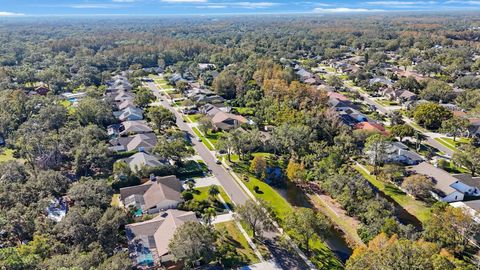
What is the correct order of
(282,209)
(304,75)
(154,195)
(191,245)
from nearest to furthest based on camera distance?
(191,245), (154,195), (282,209), (304,75)

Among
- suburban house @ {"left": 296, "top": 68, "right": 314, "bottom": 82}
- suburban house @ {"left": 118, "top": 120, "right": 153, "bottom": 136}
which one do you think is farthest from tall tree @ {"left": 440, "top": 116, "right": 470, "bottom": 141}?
suburban house @ {"left": 118, "top": 120, "right": 153, "bottom": 136}

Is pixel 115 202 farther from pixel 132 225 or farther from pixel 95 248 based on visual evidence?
pixel 95 248

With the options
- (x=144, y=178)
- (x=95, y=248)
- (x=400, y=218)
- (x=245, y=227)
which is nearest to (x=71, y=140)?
(x=144, y=178)

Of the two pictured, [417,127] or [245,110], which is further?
[245,110]

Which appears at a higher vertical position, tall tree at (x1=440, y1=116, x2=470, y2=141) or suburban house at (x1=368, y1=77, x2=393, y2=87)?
suburban house at (x1=368, y1=77, x2=393, y2=87)

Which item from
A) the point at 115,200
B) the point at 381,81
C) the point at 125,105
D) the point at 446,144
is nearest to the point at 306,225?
the point at 115,200

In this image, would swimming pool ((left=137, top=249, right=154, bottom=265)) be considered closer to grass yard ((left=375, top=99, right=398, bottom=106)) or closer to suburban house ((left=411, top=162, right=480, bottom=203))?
suburban house ((left=411, top=162, right=480, bottom=203))

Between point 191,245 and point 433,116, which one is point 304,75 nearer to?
point 433,116

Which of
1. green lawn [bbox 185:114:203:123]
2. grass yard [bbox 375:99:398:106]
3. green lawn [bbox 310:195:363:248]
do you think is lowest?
green lawn [bbox 310:195:363:248]
